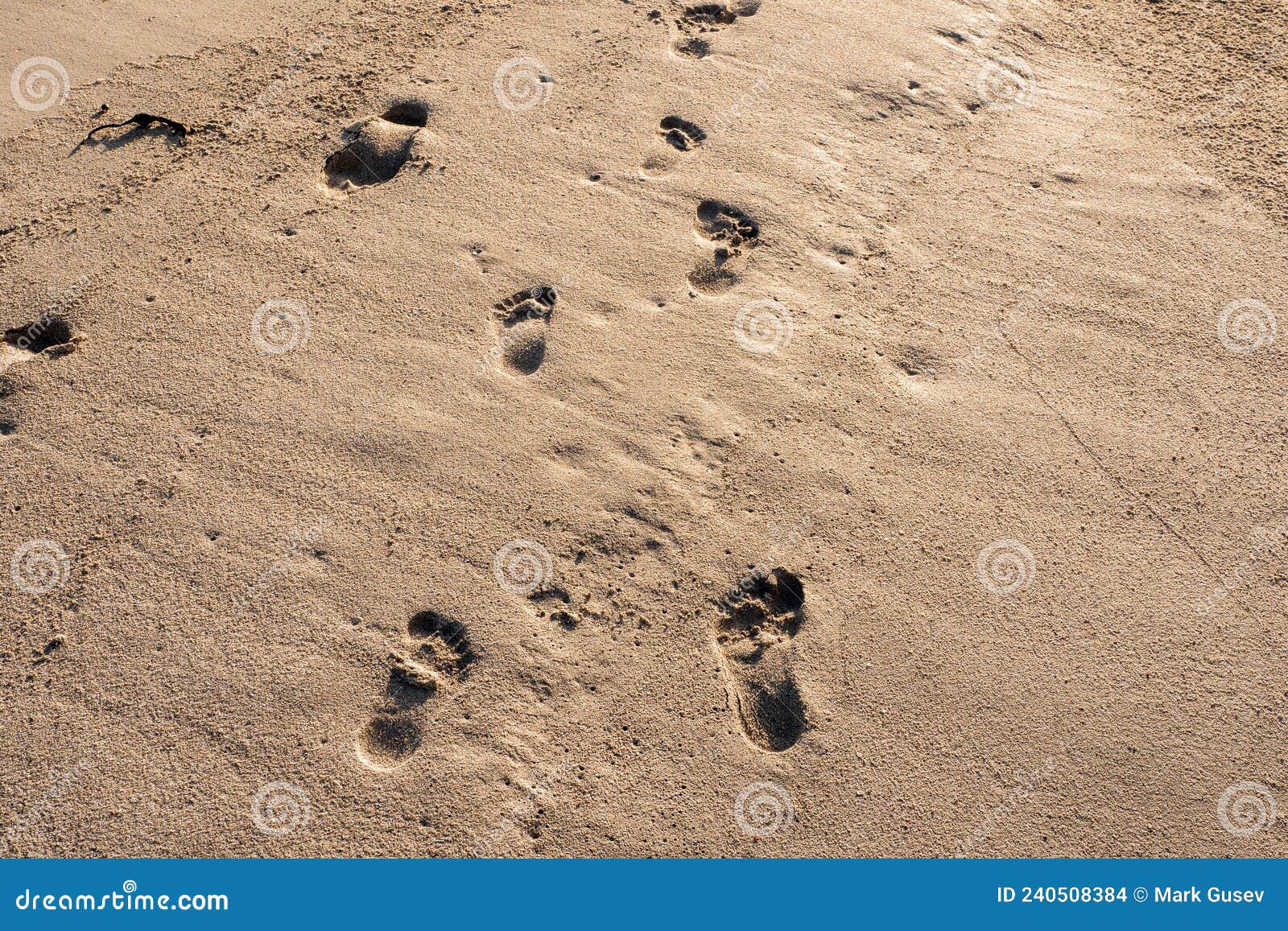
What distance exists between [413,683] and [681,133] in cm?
264

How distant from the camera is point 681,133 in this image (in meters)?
3.98

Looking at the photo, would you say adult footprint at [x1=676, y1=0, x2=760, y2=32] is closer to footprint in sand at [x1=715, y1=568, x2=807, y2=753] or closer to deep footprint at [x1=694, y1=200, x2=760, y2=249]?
deep footprint at [x1=694, y1=200, x2=760, y2=249]

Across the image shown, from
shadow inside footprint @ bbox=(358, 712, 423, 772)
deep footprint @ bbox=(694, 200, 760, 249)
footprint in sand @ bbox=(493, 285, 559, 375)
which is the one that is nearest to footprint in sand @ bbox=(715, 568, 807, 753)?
shadow inside footprint @ bbox=(358, 712, 423, 772)

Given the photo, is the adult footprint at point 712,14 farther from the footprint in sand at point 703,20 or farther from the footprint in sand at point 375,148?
the footprint in sand at point 375,148

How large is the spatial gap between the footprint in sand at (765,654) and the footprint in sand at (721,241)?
125 centimetres

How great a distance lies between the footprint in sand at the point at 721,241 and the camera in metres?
3.62

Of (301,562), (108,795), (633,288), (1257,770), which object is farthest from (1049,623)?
(108,795)

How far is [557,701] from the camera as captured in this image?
→ 9.67ft

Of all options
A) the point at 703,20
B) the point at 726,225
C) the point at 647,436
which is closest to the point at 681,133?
the point at 726,225

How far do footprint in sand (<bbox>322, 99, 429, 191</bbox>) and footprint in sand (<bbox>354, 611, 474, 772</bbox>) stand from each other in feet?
6.67

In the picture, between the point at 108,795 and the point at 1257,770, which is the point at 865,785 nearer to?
the point at 1257,770

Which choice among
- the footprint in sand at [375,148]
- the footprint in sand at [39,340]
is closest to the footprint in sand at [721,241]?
the footprint in sand at [375,148]

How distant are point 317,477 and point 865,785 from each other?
221 centimetres

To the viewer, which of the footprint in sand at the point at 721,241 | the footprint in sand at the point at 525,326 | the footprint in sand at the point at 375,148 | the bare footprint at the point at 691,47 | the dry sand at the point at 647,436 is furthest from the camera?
the bare footprint at the point at 691,47
